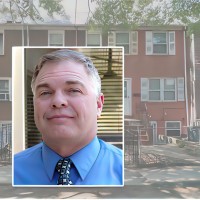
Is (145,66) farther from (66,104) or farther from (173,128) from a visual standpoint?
(66,104)

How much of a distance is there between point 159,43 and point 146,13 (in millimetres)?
287

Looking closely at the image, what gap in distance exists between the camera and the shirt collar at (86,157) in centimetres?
413

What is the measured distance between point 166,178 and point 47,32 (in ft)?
5.43

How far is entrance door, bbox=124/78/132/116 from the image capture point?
4.10 m

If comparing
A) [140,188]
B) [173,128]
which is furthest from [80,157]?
[173,128]

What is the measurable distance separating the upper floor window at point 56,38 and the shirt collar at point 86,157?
90 cm

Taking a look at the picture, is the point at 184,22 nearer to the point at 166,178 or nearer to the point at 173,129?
the point at 173,129

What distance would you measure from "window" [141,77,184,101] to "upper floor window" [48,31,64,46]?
0.79 m

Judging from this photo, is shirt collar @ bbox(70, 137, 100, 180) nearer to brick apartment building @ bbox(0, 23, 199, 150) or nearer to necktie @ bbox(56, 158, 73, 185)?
necktie @ bbox(56, 158, 73, 185)

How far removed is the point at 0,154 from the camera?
13.8 ft

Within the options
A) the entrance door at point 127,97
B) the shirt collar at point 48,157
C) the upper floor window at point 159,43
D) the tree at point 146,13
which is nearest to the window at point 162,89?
the entrance door at point 127,97

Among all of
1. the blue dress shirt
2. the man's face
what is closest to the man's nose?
the man's face

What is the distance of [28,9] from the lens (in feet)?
13.5

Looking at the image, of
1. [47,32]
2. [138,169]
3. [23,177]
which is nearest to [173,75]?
[138,169]
